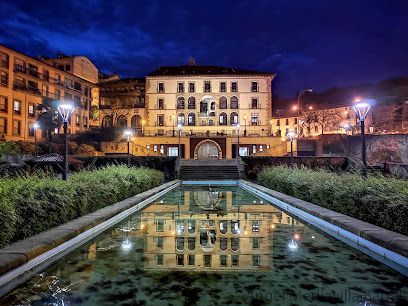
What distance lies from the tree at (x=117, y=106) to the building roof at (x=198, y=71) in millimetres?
6493

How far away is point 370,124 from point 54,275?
6315cm

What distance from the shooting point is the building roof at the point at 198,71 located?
56156 millimetres

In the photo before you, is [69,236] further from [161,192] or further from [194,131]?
[194,131]

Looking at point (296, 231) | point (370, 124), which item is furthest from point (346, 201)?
point (370, 124)

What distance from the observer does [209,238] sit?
6.84 meters

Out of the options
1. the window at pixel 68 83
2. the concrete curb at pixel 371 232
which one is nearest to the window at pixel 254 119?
the window at pixel 68 83

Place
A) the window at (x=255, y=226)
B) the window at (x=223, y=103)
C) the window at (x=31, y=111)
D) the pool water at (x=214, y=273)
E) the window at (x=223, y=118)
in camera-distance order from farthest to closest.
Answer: the window at (x=223, y=103) < the window at (x=223, y=118) < the window at (x=31, y=111) < the window at (x=255, y=226) < the pool water at (x=214, y=273)

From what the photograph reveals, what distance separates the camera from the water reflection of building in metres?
5.12

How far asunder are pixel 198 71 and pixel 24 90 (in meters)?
28.3

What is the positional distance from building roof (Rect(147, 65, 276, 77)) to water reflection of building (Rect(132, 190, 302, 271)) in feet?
157

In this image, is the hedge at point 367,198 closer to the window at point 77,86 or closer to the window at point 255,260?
the window at point 255,260

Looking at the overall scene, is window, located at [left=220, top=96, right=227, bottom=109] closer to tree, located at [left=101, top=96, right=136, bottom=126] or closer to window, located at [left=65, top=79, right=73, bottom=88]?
tree, located at [left=101, top=96, right=136, bottom=126]

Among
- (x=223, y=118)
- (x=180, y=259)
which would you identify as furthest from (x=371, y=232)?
(x=223, y=118)

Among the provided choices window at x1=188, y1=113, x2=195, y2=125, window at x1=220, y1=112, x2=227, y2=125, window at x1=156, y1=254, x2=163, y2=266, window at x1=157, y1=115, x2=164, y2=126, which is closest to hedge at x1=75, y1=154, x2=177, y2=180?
window at x1=156, y1=254, x2=163, y2=266
